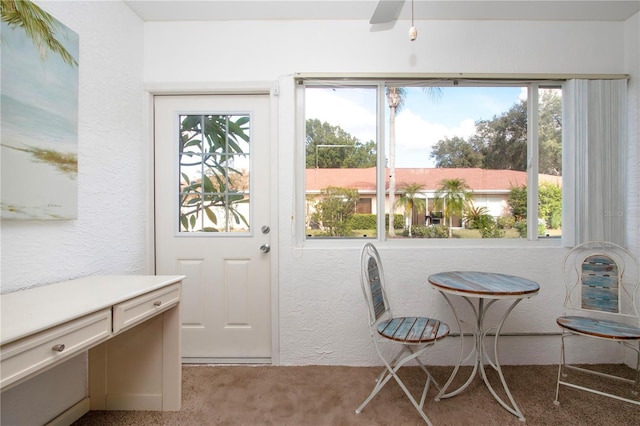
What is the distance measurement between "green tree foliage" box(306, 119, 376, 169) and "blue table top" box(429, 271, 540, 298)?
114 centimetres

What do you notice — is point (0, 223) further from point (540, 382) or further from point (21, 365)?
point (540, 382)

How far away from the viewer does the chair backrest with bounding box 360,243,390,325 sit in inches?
74.3

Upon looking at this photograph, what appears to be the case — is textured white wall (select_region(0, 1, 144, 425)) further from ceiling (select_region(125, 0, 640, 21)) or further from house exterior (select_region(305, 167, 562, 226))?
house exterior (select_region(305, 167, 562, 226))

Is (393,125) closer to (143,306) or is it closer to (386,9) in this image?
(386,9)

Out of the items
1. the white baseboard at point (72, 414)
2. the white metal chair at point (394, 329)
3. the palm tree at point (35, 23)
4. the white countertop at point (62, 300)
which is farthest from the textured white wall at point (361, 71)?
the white baseboard at point (72, 414)

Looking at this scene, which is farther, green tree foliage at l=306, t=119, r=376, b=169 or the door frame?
green tree foliage at l=306, t=119, r=376, b=169

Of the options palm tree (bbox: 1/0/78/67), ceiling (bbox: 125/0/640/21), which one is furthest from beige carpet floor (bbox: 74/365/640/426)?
ceiling (bbox: 125/0/640/21)

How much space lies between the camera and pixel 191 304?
2.54 m

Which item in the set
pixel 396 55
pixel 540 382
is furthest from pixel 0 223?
pixel 540 382

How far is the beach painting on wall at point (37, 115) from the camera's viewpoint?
1467mm

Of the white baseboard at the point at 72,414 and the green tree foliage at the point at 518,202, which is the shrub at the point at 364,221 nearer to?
the green tree foliage at the point at 518,202

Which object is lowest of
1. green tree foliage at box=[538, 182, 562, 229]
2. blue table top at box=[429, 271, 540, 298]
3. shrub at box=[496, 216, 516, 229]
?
blue table top at box=[429, 271, 540, 298]

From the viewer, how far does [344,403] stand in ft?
6.46

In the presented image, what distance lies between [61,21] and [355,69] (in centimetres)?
198
